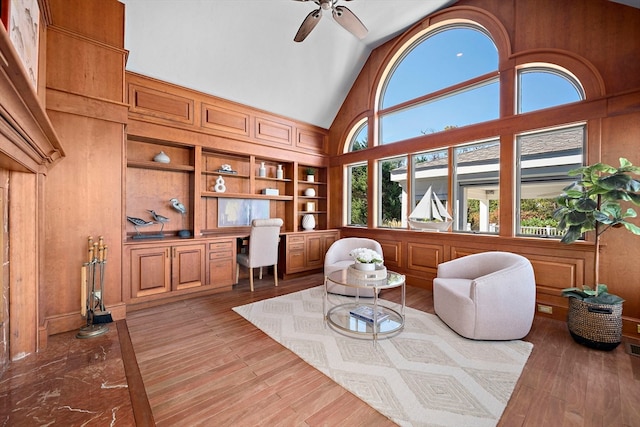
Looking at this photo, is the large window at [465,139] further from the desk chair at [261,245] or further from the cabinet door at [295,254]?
the desk chair at [261,245]

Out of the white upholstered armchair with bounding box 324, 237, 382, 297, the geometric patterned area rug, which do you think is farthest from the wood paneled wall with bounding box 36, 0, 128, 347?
the white upholstered armchair with bounding box 324, 237, 382, 297

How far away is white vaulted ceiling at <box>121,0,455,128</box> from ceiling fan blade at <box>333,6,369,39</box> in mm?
1009

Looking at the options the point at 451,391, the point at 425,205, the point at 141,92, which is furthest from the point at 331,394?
the point at 141,92

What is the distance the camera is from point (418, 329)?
2.71 metres

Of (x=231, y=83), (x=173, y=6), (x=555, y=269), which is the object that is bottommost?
(x=555, y=269)

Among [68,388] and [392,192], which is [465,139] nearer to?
[392,192]

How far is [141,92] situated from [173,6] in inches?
45.7

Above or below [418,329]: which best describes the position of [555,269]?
above

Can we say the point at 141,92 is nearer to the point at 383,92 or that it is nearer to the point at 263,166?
the point at 263,166

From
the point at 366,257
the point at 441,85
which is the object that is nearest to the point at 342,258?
the point at 366,257

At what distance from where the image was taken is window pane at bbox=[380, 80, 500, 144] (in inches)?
148

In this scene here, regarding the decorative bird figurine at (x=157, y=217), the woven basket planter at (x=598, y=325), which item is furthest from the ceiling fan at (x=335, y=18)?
the woven basket planter at (x=598, y=325)

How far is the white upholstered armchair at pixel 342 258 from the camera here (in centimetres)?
370

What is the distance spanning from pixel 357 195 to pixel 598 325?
3905 mm
